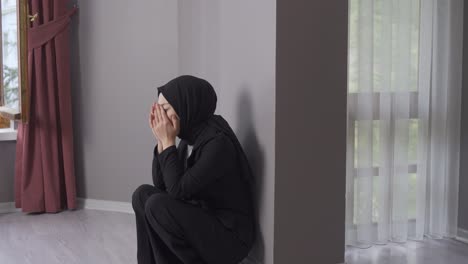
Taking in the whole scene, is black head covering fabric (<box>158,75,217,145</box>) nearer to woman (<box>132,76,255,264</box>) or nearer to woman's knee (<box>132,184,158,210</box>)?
woman (<box>132,76,255,264</box>)

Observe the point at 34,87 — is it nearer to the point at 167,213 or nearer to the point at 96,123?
the point at 96,123

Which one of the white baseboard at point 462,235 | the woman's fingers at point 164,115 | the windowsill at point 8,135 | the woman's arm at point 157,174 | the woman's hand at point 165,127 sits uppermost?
the woman's fingers at point 164,115

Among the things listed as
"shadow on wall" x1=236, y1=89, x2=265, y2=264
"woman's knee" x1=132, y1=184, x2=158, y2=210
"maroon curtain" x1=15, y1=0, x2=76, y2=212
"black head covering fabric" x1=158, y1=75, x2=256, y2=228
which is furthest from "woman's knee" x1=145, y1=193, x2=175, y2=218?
"maroon curtain" x1=15, y1=0, x2=76, y2=212

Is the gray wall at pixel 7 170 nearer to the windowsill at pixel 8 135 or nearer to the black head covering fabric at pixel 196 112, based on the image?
the windowsill at pixel 8 135

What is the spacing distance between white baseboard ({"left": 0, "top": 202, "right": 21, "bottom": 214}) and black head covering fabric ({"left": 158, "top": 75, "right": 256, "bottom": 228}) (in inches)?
77.8

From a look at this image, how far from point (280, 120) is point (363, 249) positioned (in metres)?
1.06

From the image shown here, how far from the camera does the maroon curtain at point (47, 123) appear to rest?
397cm

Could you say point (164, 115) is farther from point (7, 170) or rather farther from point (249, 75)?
point (7, 170)

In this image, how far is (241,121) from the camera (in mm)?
2941

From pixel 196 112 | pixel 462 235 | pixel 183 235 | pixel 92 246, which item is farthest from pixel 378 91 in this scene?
pixel 92 246

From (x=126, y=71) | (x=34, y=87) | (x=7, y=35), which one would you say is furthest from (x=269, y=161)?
(x=7, y=35)

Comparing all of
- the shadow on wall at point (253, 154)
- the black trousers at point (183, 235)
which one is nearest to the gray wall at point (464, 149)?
the shadow on wall at point (253, 154)

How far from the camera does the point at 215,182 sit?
262 cm

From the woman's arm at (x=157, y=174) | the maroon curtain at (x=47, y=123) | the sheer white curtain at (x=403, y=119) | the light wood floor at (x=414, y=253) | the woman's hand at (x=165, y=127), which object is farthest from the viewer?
the maroon curtain at (x=47, y=123)
